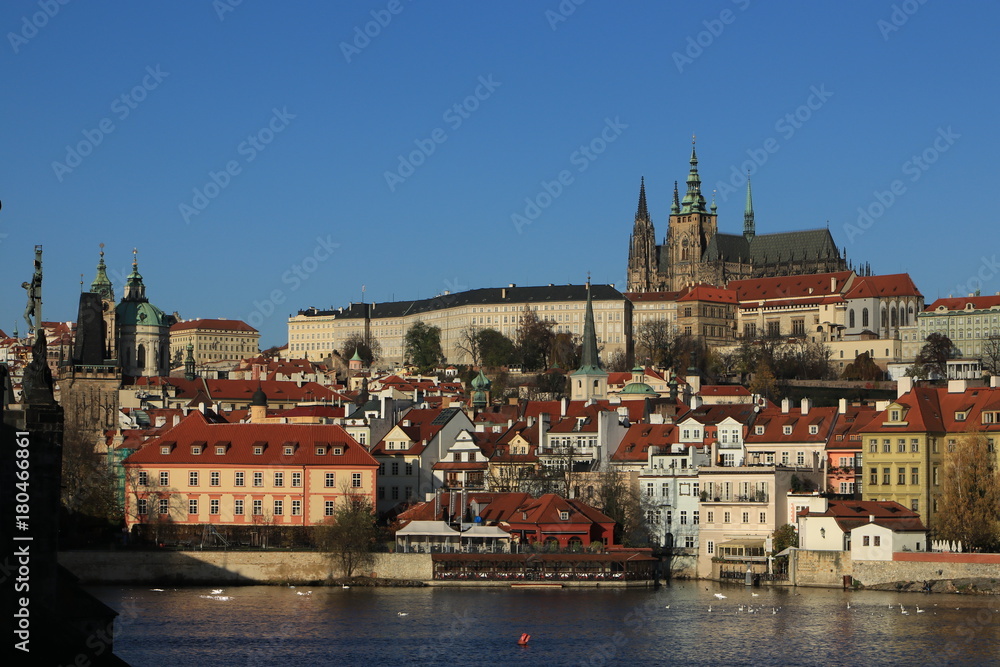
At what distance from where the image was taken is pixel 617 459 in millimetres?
74438

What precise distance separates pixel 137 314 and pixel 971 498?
96732 millimetres

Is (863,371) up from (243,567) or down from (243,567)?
up

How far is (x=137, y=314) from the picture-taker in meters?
148

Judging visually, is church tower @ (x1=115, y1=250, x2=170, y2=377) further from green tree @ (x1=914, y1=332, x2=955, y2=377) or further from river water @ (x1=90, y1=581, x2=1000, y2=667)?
river water @ (x1=90, y1=581, x2=1000, y2=667)

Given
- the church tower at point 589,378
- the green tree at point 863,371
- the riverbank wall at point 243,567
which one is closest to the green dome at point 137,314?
the church tower at point 589,378

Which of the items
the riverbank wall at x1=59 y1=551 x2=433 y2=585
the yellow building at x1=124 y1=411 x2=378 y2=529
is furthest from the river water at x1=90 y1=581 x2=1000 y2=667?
the yellow building at x1=124 y1=411 x2=378 y2=529

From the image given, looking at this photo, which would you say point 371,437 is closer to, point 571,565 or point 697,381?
point 571,565

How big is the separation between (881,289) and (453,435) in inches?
4871

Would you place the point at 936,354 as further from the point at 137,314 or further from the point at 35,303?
the point at 35,303

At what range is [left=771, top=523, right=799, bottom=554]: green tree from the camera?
64062 mm

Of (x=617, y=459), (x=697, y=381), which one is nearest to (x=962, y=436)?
(x=617, y=459)

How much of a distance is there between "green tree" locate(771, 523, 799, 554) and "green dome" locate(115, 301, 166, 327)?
297 ft

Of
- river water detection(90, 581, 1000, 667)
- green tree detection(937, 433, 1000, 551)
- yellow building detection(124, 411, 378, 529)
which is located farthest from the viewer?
yellow building detection(124, 411, 378, 529)

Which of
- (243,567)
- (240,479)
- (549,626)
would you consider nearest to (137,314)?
(240,479)
